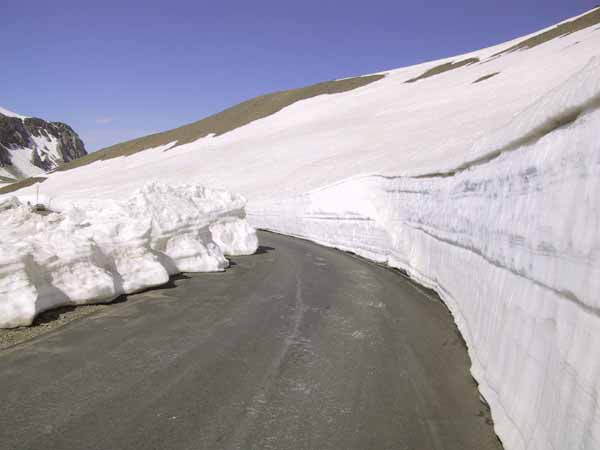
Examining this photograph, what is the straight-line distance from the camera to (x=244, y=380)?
4.20 meters

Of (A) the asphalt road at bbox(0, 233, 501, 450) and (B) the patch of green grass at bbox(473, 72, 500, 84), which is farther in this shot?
(B) the patch of green grass at bbox(473, 72, 500, 84)

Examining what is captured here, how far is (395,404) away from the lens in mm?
3885

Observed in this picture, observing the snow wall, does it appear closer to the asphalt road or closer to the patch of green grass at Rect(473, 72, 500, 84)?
the asphalt road

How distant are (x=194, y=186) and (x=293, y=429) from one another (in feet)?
29.6

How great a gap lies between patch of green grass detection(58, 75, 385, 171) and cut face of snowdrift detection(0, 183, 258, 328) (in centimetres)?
5511

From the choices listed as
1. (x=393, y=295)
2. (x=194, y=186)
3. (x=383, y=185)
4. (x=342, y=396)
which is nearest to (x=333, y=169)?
(x=383, y=185)

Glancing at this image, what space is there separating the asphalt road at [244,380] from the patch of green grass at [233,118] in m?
59.4

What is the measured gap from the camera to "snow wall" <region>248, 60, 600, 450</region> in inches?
99.0

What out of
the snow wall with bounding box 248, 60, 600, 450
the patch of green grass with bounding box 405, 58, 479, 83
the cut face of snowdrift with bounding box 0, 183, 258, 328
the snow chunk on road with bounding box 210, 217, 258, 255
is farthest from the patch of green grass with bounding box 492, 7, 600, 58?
the snow wall with bounding box 248, 60, 600, 450

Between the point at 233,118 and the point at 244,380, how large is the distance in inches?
2707

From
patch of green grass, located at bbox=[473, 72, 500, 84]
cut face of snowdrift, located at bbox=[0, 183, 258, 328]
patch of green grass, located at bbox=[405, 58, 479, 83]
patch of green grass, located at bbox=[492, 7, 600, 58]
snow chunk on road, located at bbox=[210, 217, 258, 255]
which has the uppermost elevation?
patch of green grass, located at bbox=[492, 7, 600, 58]

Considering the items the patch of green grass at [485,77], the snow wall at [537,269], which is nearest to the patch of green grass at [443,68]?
the patch of green grass at [485,77]

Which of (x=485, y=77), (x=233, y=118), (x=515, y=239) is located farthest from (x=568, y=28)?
(x=515, y=239)

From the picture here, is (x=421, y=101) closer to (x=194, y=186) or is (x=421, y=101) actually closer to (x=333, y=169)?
(x=333, y=169)
